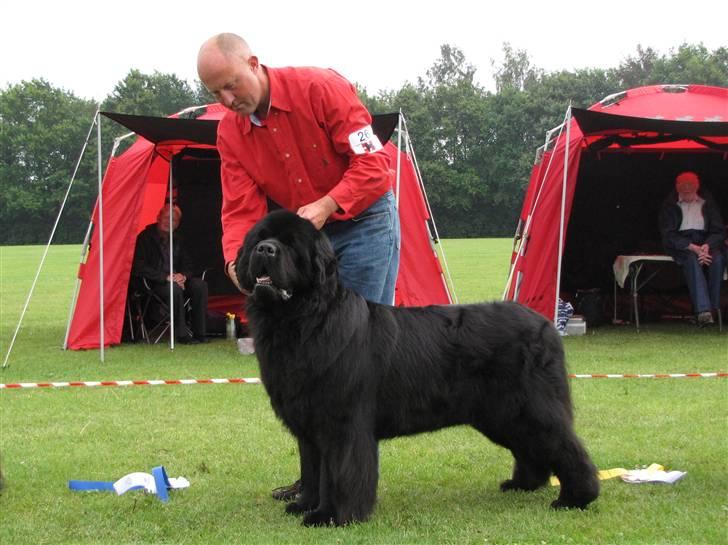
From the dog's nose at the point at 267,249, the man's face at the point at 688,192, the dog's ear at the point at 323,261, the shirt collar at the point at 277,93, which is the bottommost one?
the dog's ear at the point at 323,261

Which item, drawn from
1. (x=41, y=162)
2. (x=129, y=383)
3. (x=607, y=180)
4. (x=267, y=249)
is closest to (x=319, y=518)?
(x=267, y=249)

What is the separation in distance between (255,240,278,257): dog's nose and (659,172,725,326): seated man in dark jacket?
7.39 metres

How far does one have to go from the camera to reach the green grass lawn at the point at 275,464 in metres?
3.26

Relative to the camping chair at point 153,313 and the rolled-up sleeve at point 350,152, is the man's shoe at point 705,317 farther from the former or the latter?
the rolled-up sleeve at point 350,152

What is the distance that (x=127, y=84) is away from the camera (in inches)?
2071

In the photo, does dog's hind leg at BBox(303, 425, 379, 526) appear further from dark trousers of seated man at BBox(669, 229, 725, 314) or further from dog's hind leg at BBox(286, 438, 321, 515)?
dark trousers of seated man at BBox(669, 229, 725, 314)

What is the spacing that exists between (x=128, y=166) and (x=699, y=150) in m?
6.77

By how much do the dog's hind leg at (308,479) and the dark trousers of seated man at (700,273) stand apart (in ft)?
22.8

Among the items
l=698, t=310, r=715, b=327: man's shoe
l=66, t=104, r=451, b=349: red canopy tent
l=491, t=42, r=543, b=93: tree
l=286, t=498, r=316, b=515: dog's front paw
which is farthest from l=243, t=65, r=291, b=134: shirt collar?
l=491, t=42, r=543, b=93: tree

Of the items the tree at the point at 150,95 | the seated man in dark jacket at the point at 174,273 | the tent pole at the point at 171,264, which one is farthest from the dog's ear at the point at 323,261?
the tree at the point at 150,95

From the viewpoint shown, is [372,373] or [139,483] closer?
[372,373]

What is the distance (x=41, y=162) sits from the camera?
48906 millimetres

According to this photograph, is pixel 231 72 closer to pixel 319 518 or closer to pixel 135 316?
pixel 319 518

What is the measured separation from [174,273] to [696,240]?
5714 millimetres
